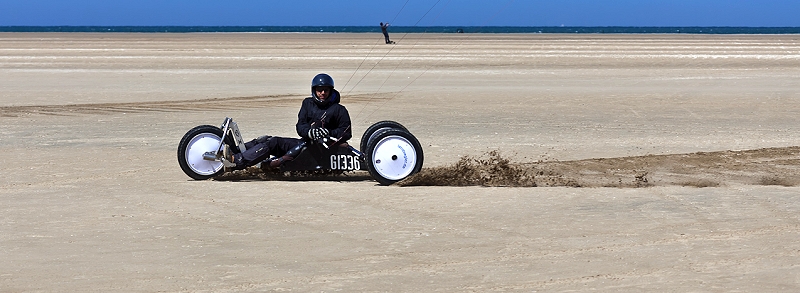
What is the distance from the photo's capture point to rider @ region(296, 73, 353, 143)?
33.4 ft

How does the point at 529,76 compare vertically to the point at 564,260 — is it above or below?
above

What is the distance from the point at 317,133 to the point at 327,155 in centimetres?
31

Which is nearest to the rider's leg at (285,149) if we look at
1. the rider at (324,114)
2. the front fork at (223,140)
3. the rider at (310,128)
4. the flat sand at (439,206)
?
the rider at (310,128)

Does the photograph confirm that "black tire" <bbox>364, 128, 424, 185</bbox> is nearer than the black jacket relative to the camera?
Yes

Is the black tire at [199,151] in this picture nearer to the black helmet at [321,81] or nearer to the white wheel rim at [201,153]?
the white wheel rim at [201,153]

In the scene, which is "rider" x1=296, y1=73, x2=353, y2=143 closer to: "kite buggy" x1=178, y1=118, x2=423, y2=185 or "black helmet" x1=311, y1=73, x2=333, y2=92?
"black helmet" x1=311, y1=73, x2=333, y2=92

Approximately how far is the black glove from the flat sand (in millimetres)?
475

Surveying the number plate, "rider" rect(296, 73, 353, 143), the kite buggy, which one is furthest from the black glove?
the number plate

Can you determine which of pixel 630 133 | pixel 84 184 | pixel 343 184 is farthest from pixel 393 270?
pixel 630 133

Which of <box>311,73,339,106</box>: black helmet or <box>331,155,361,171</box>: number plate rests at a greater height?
<box>311,73,339,106</box>: black helmet

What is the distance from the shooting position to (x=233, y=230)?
7.85 metres

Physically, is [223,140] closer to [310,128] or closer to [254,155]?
[254,155]

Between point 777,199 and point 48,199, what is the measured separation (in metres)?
6.10

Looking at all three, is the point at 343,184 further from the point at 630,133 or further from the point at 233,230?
the point at 630,133
